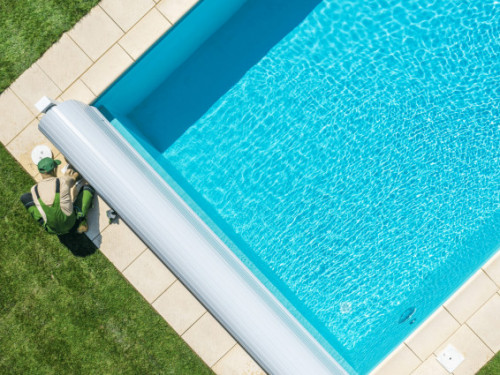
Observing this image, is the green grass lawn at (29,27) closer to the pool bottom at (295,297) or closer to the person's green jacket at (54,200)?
the pool bottom at (295,297)

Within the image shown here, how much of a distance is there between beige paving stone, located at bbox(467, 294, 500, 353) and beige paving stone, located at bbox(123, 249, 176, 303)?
3.46 metres

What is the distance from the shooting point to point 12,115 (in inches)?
223

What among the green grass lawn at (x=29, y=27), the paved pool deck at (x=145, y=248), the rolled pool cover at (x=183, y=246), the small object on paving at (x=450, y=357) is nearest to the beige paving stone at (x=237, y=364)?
the paved pool deck at (x=145, y=248)

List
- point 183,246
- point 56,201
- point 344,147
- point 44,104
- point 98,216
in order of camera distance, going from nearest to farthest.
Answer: point 183,246, point 44,104, point 56,201, point 98,216, point 344,147

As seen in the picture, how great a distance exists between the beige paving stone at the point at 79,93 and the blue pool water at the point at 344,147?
0.88 feet

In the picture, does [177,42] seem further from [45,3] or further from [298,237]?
[298,237]

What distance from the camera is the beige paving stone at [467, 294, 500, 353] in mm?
5285

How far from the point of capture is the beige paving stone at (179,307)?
18.4 ft

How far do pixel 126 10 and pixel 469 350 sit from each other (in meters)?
5.49

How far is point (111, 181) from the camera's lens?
16.2ft

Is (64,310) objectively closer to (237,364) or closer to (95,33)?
(237,364)

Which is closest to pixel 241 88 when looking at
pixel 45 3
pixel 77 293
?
pixel 45 3

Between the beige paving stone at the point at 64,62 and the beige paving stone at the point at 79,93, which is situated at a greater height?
the beige paving stone at the point at 64,62

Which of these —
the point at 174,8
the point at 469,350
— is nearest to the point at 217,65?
the point at 174,8
